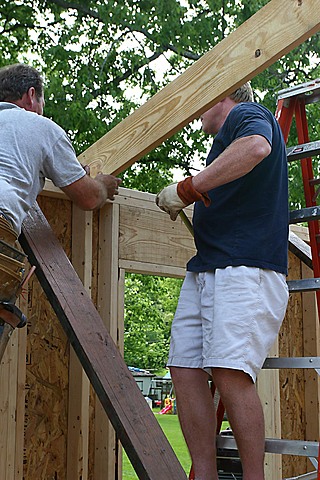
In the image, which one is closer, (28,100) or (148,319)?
(28,100)

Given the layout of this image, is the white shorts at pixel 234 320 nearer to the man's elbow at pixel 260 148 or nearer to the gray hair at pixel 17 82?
the man's elbow at pixel 260 148

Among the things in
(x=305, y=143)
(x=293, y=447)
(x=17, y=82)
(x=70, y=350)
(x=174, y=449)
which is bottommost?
(x=174, y=449)

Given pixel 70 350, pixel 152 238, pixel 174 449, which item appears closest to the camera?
pixel 70 350

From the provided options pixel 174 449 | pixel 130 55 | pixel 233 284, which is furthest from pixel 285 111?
pixel 174 449

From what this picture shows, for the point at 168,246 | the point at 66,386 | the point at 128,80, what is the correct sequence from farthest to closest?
the point at 128,80, the point at 168,246, the point at 66,386

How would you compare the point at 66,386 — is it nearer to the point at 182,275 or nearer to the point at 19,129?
the point at 182,275

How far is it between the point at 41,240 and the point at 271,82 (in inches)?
377

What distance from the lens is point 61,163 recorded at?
8.67 ft

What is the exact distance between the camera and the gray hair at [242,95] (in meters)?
3.02

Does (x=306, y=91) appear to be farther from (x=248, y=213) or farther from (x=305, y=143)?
(x=248, y=213)

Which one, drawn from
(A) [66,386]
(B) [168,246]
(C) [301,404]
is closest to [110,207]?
(B) [168,246]

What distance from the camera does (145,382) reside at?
30.8m

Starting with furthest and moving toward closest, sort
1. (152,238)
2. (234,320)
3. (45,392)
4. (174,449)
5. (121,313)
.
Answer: (174,449), (152,238), (121,313), (45,392), (234,320)

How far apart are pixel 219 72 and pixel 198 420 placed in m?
1.34
